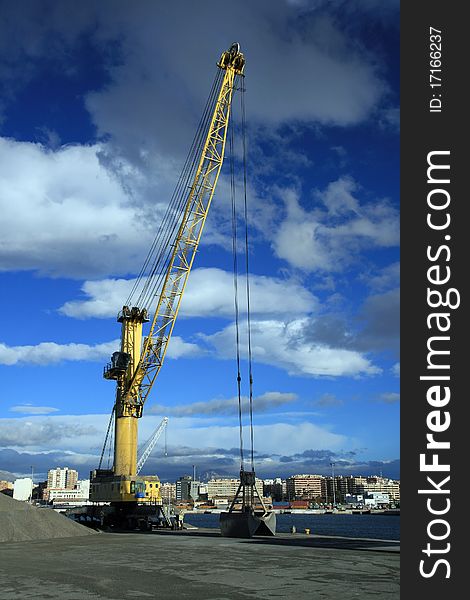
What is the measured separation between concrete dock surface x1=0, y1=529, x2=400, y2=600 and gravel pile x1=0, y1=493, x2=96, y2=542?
234 inches

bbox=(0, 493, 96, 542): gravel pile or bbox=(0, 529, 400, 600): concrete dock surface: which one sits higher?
bbox=(0, 529, 400, 600): concrete dock surface

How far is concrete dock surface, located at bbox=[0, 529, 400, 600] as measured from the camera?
20.0 meters

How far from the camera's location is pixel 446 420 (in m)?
17.8

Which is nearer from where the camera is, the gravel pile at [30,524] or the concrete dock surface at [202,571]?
the concrete dock surface at [202,571]

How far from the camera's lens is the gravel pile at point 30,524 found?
44.9m

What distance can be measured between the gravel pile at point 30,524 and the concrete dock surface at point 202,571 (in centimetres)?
595

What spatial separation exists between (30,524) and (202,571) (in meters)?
27.1

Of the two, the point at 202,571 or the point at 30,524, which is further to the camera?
the point at 30,524

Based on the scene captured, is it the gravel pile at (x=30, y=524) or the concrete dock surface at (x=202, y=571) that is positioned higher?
the concrete dock surface at (x=202, y=571)

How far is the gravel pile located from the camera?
4486 centimetres

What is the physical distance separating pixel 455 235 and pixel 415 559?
32.2 ft

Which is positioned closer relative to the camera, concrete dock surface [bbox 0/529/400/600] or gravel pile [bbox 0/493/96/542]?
concrete dock surface [bbox 0/529/400/600]

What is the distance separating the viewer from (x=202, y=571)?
25531 millimetres

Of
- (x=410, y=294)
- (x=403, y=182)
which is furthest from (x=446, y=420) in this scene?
(x=403, y=182)
